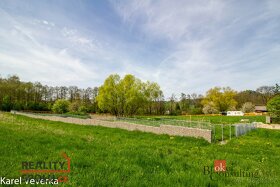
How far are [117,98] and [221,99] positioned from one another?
56241 mm

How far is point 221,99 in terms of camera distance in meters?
91.4

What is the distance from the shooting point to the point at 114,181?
17.5 ft

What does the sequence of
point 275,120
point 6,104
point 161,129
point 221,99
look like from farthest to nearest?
1. point 221,99
2. point 6,104
3. point 275,120
4. point 161,129

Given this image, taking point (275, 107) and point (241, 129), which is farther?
point (275, 107)

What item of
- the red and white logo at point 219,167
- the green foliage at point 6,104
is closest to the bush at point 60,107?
the green foliage at point 6,104

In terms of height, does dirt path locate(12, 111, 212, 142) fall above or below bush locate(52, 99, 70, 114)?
below

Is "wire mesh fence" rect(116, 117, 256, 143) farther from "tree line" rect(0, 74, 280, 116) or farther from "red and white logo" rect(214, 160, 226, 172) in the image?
"tree line" rect(0, 74, 280, 116)

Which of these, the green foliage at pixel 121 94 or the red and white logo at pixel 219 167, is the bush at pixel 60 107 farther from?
the red and white logo at pixel 219 167

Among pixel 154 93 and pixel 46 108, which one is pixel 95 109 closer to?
pixel 46 108

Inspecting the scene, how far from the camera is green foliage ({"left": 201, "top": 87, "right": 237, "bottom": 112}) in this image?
9082 cm

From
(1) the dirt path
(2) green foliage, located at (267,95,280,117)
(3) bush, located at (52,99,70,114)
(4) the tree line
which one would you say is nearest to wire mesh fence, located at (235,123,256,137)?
(1) the dirt path

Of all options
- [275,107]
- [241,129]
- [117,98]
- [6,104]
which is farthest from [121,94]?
[6,104]

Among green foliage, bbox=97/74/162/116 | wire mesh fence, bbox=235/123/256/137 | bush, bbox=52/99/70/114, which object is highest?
green foliage, bbox=97/74/162/116

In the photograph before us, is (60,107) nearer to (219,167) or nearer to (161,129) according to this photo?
(161,129)
